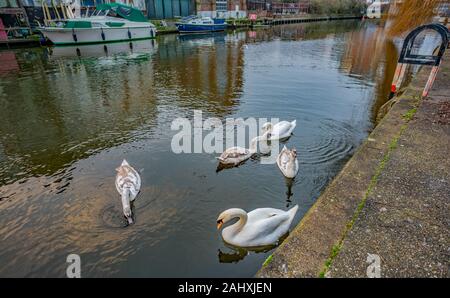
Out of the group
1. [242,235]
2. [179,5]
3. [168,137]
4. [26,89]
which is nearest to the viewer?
[242,235]

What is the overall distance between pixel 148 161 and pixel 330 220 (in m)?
5.21

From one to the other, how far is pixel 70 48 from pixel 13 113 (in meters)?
21.8

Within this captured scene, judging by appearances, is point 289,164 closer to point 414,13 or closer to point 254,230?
point 254,230

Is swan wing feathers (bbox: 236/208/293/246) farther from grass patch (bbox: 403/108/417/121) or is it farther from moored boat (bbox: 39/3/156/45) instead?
moored boat (bbox: 39/3/156/45)

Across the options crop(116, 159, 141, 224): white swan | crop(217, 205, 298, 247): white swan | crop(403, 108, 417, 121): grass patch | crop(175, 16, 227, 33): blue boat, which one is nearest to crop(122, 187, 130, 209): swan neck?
crop(116, 159, 141, 224): white swan

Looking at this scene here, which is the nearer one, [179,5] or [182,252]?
[182,252]

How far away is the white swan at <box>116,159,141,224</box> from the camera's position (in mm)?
5598

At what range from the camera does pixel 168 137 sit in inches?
362

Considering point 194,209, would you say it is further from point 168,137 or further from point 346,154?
point 346,154

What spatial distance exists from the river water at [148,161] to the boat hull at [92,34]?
13.4 metres

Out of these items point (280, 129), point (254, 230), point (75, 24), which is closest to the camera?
point (254, 230)

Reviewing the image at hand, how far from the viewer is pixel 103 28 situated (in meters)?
32.6

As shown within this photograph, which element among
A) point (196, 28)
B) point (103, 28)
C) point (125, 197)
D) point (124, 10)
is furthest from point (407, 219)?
point (196, 28)

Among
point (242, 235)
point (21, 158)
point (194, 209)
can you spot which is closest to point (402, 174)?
point (242, 235)
